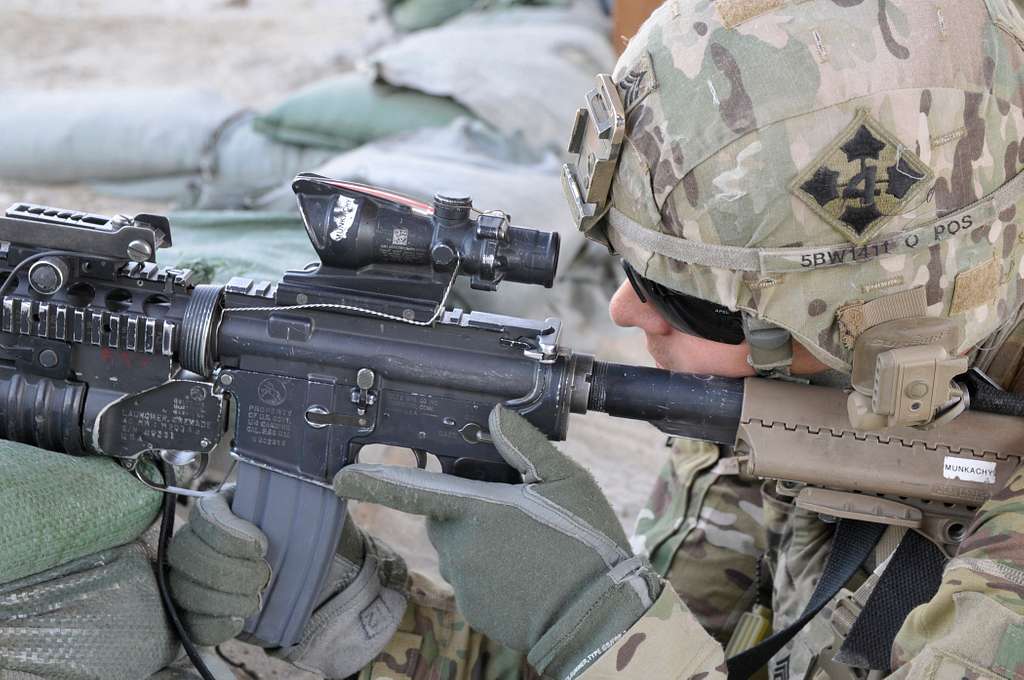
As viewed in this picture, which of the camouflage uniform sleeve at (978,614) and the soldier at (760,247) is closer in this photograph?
the camouflage uniform sleeve at (978,614)

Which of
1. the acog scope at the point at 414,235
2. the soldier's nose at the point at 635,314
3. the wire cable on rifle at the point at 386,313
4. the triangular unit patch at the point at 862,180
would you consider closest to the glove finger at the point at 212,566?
the wire cable on rifle at the point at 386,313

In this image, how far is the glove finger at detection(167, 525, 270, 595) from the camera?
1.92 meters

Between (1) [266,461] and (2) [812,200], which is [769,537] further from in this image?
(1) [266,461]

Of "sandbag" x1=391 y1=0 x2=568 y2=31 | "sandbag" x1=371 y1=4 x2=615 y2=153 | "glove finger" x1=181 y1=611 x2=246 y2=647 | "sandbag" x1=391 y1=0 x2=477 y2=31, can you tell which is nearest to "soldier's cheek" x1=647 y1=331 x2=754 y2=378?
"glove finger" x1=181 y1=611 x2=246 y2=647

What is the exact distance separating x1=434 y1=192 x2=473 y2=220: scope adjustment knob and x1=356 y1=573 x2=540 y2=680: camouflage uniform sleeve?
2.72 feet

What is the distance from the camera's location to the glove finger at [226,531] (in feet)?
6.33

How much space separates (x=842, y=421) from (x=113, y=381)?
1.32 m

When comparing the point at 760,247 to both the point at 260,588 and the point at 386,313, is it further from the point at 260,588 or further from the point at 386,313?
the point at 260,588

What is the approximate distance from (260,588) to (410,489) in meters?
0.40

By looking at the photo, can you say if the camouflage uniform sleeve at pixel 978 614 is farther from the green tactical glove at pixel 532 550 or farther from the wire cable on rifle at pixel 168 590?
the wire cable on rifle at pixel 168 590

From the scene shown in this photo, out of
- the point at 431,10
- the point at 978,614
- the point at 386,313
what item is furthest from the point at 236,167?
the point at 978,614

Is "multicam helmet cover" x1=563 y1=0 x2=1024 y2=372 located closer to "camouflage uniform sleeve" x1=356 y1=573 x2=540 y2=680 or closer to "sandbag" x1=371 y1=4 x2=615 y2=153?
"camouflage uniform sleeve" x1=356 y1=573 x2=540 y2=680

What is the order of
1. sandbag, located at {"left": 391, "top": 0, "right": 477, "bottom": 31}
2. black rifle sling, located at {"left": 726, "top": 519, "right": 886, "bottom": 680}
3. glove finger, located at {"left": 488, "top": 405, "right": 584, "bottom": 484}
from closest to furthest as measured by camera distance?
1. glove finger, located at {"left": 488, "top": 405, "right": 584, "bottom": 484}
2. black rifle sling, located at {"left": 726, "top": 519, "right": 886, "bottom": 680}
3. sandbag, located at {"left": 391, "top": 0, "right": 477, "bottom": 31}

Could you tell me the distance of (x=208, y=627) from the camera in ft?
6.43
